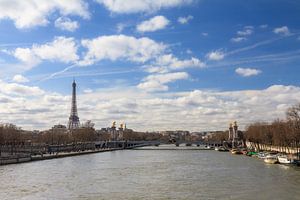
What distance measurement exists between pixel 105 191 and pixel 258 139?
188ft

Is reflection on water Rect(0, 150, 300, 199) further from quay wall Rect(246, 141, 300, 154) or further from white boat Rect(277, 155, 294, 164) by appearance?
quay wall Rect(246, 141, 300, 154)

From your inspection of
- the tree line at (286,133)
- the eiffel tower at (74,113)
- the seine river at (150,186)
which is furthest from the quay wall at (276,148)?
the eiffel tower at (74,113)

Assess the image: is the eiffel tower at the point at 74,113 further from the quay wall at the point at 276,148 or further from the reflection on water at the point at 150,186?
the reflection on water at the point at 150,186

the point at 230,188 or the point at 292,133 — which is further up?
the point at 292,133

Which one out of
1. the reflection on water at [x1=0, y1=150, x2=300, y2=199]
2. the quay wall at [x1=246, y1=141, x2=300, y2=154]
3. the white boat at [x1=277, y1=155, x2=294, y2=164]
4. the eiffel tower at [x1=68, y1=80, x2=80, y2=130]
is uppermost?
the eiffel tower at [x1=68, y1=80, x2=80, y2=130]

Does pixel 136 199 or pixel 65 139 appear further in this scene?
pixel 65 139

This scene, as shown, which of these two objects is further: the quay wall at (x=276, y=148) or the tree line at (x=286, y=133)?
the quay wall at (x=276, y=148)

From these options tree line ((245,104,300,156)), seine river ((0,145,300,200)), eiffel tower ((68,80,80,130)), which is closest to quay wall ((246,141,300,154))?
tree line ((245,104,300,156))

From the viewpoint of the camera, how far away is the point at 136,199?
23.5m

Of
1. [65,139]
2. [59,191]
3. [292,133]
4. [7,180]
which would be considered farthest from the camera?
[65,139]

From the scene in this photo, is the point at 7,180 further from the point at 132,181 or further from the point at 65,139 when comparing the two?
the point at 65,139

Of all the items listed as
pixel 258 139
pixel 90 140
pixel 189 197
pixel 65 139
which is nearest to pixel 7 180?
pixel 189 197

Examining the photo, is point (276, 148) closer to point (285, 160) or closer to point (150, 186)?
point (285, 160)

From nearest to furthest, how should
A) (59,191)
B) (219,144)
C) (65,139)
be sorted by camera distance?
(59,191) < (65,139) < (219,144)
